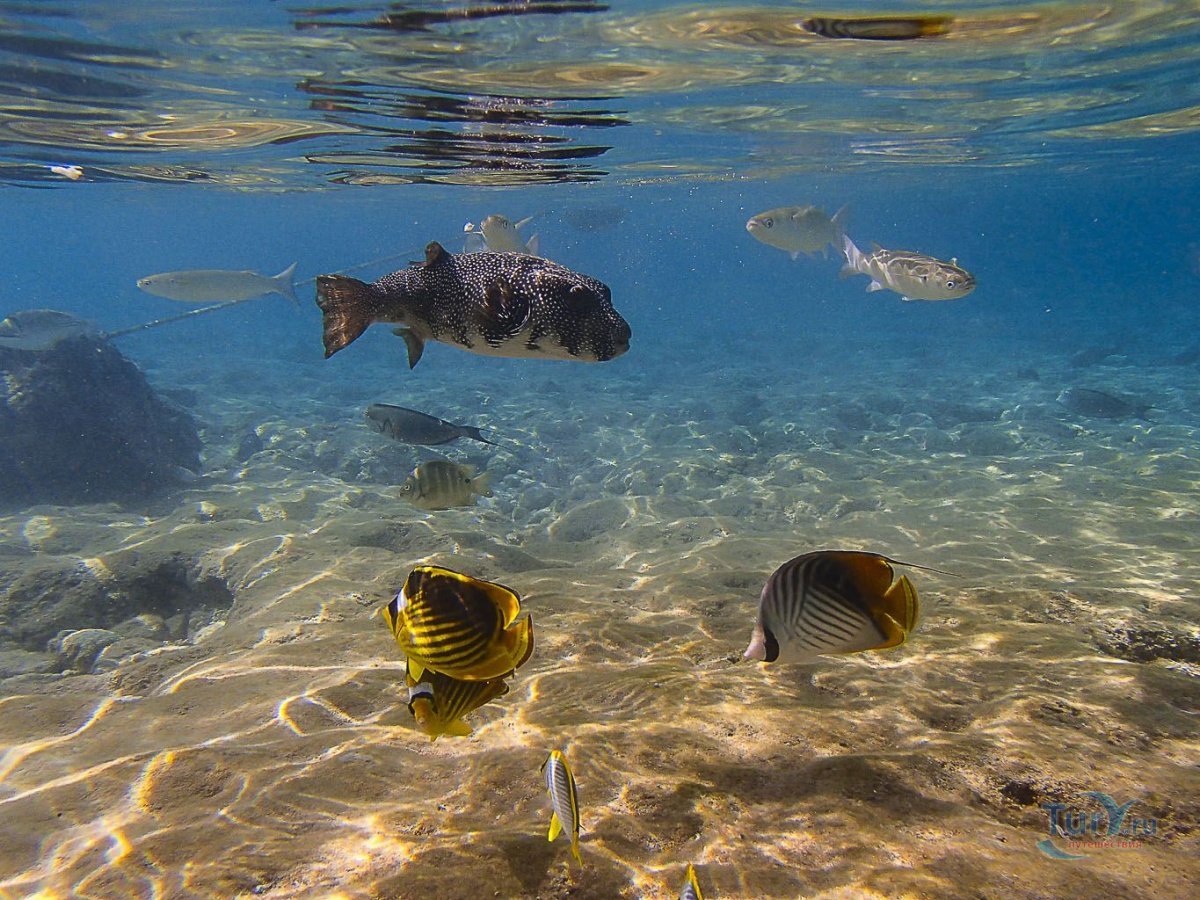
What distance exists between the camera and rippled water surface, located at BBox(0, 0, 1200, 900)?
2674mm

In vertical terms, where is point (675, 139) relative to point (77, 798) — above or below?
above

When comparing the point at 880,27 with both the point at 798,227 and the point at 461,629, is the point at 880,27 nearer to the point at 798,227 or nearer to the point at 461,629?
the point at 798,227

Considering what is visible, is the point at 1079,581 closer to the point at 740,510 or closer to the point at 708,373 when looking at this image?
the point at 740,510

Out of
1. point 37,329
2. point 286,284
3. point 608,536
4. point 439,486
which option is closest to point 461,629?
point 439,486

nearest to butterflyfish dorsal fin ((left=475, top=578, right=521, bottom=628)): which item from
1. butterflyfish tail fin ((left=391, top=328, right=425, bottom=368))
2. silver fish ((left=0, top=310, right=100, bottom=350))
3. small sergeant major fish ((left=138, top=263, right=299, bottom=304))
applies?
butterflyfish tail fin ((left=391, top=328, right=425, bottom=368))

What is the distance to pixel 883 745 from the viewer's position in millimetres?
3205

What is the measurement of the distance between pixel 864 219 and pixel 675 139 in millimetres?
68627

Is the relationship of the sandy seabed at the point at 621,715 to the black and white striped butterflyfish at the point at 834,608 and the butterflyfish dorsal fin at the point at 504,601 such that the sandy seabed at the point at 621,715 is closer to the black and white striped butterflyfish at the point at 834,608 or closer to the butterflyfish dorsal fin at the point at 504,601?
the black and white striped butterflyfish at the point at 834,608

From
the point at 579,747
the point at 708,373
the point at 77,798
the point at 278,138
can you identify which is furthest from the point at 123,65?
the point at 708,373

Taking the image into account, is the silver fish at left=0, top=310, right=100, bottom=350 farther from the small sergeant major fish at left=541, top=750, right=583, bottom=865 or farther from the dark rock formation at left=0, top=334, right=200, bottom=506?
the small sergeant major fish at left=541, top=750, right=583, bottom=865

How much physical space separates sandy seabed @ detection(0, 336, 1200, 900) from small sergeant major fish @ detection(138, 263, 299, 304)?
3.69 meters

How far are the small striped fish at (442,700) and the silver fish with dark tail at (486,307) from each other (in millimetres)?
1388

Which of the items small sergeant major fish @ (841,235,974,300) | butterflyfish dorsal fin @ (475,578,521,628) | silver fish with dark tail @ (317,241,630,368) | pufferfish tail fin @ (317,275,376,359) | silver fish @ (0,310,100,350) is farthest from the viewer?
silver fish @ (0,310,100,350)

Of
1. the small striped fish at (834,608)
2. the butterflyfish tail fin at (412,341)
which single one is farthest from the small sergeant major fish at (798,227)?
the small striped fish at (834,608)
